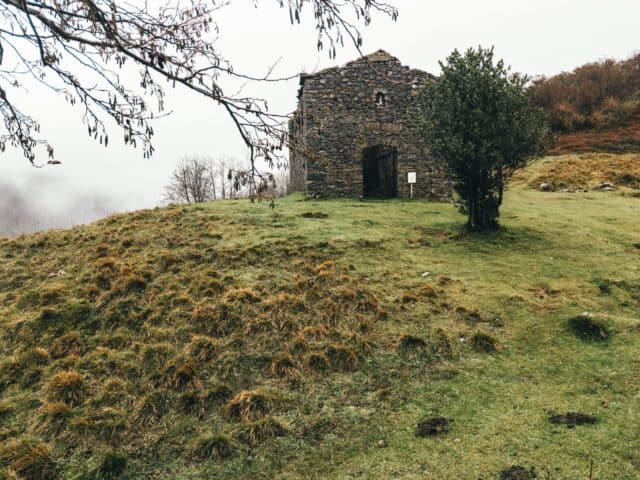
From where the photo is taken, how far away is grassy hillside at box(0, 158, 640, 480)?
233 inches

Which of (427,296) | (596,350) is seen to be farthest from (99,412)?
(596,350)

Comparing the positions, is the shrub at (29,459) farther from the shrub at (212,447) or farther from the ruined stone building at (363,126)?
the ruined stone building at (363,126)

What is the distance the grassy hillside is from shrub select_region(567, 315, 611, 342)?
37 mm

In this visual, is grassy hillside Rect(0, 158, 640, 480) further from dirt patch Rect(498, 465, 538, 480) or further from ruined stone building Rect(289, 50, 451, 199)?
ruined stone building Rect(289, 50, 451, 199)

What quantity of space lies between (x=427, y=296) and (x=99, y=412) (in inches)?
265

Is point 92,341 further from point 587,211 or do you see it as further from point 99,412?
point 587,211

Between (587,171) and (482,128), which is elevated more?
(482,128)

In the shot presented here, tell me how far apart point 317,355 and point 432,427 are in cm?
238

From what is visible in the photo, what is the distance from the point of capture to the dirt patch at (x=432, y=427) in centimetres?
613

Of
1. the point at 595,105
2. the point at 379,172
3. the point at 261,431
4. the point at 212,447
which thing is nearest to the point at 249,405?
the point at 261,431

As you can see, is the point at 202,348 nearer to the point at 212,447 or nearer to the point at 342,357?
the point at 212,447

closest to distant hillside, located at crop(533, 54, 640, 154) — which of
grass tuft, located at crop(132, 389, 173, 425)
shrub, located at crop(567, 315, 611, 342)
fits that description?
shrub, located at crop(567, 315, 611, 342)

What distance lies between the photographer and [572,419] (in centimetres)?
612

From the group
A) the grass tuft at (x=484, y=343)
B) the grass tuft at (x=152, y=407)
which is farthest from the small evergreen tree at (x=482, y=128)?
the grass tuft at (x=152, y=407)
